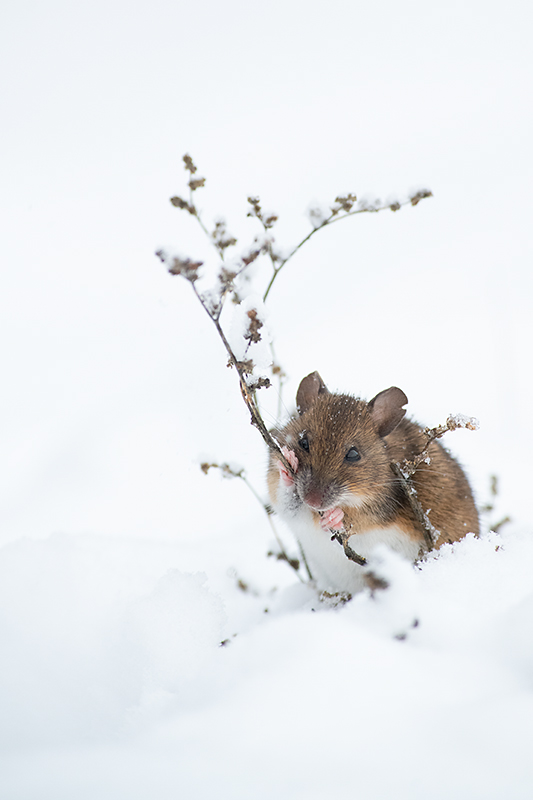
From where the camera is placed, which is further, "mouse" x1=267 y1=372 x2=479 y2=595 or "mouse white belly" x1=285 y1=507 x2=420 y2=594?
"mouse white belly" x1=285 y1=507 x2=420 y2=594

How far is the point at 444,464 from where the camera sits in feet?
12.9

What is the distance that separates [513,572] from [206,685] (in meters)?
1.49

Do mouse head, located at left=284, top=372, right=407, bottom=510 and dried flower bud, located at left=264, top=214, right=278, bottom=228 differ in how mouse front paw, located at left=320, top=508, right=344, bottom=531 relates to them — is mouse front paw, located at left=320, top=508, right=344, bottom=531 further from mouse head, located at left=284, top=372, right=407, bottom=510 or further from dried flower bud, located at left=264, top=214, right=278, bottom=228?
dried flower bud, located at left=264, top=214, right=278, bottom=228

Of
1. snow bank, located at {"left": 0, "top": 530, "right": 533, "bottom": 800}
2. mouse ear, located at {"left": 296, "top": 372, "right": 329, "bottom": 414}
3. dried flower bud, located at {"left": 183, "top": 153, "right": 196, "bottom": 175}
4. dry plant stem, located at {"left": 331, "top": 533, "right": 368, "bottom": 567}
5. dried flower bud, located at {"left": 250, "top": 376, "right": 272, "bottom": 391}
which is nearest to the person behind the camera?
snow bank, located at {"left": 0, "top": 530, "right": 533, "bottom": 800}

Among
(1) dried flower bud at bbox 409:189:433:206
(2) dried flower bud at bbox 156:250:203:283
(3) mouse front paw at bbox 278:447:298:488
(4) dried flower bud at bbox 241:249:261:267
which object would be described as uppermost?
(1) dried flower bud at bbox 409:189:433:206

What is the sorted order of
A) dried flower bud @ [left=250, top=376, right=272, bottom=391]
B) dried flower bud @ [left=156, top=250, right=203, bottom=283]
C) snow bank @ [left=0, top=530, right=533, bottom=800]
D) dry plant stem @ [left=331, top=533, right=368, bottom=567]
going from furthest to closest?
dry plant stem @ [left=331, top=533, right=368, bottom=567]
dried flower bud @ [left=250, top=376, right=272, bottom=391]
dried flower bud @ [left=156, top=250, right=203, bottom=283]
snow bank @ [left=0, top=530, right=533, bottom=800]

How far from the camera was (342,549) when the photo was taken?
3578mm

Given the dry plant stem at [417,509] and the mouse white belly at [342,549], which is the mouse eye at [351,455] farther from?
the mouse white belly at [342,549]

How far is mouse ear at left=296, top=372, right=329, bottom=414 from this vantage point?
4012 millimetres

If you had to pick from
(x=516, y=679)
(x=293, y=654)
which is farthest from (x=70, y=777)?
(x=516, y=679)

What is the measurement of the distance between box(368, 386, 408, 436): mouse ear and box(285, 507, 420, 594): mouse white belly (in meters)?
0.65

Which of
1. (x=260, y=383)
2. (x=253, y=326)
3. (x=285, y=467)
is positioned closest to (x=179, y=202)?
(x=253, y=326)

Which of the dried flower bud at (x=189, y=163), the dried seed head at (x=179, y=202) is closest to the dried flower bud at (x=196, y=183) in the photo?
the dried flower bud at (x=189, y=163)

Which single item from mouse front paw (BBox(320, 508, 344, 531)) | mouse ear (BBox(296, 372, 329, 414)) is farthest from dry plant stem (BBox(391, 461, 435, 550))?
mouse ear (BBox(296, 372, 329, 414))
